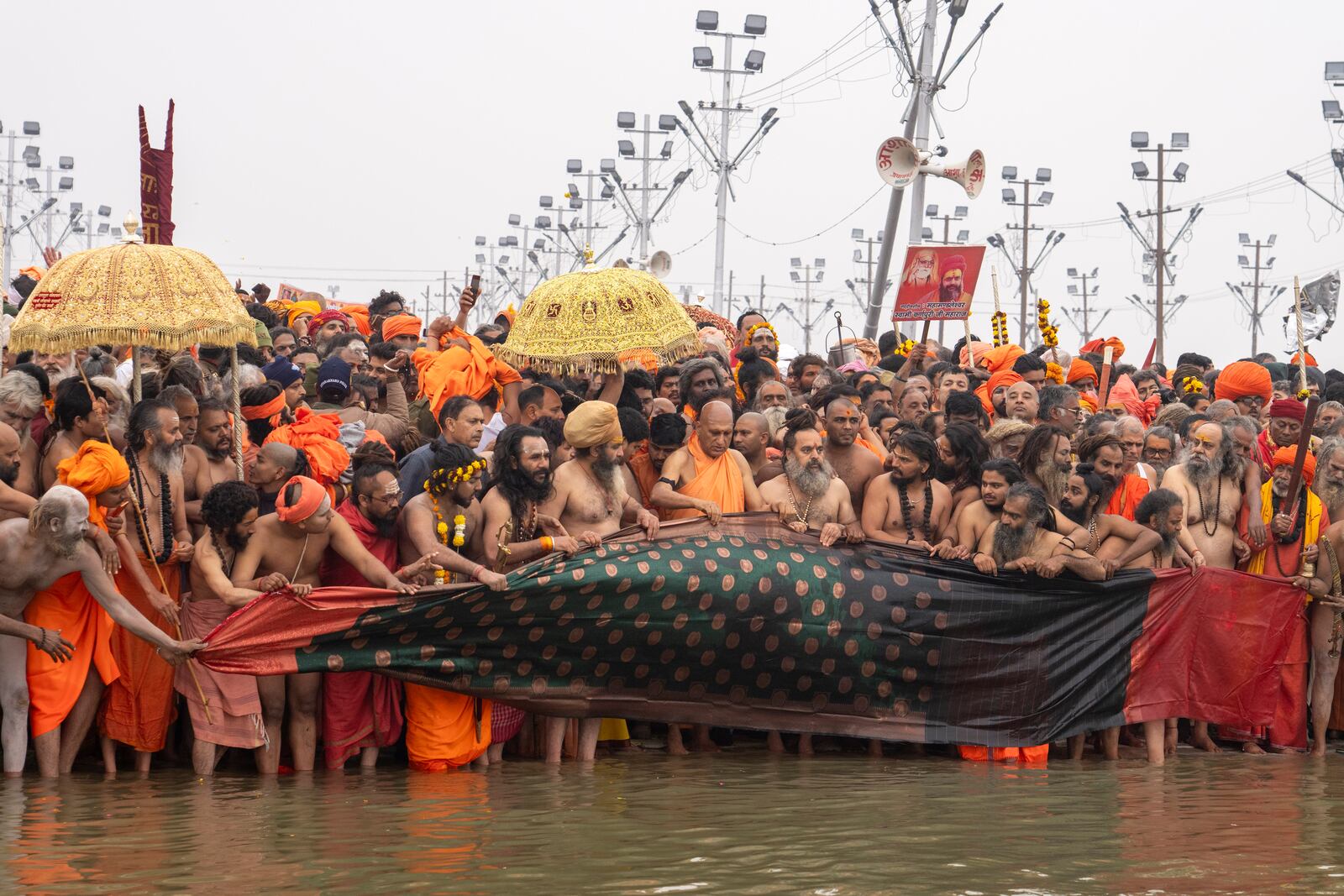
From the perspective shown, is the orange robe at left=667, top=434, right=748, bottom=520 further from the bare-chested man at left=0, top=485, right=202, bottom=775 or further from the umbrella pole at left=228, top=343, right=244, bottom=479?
the bare-chested man at left=0, top=485, right=202, bottom=775

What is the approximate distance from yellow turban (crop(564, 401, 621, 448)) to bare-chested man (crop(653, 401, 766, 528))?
498 millimetres

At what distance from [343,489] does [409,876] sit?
3283 millimetres

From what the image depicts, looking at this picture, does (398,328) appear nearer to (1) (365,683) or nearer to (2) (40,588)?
(1) (365,683)

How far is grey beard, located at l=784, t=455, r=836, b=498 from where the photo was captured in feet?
28.8

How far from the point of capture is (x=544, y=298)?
968cm

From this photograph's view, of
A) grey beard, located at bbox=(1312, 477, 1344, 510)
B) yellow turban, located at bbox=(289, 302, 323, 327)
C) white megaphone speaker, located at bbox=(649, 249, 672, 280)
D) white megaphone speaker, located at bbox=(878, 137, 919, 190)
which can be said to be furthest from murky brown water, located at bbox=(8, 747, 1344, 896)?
white megaphone speaker, located at bbox=(649, 249, 672, 280)

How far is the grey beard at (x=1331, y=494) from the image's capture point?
9.59m

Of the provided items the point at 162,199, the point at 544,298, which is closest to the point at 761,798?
the point at 544,298

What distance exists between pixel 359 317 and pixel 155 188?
9.35 meters

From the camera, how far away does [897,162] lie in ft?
61.8

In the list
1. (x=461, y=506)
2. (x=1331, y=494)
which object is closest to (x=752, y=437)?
(x=461, y=506)

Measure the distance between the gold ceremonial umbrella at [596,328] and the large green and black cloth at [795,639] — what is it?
1.42m

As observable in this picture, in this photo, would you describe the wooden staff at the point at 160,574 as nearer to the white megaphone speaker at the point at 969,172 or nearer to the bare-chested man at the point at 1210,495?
the bare-chested man at the point at 1210,495

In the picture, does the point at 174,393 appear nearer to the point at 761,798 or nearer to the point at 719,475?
the point at 719,475
